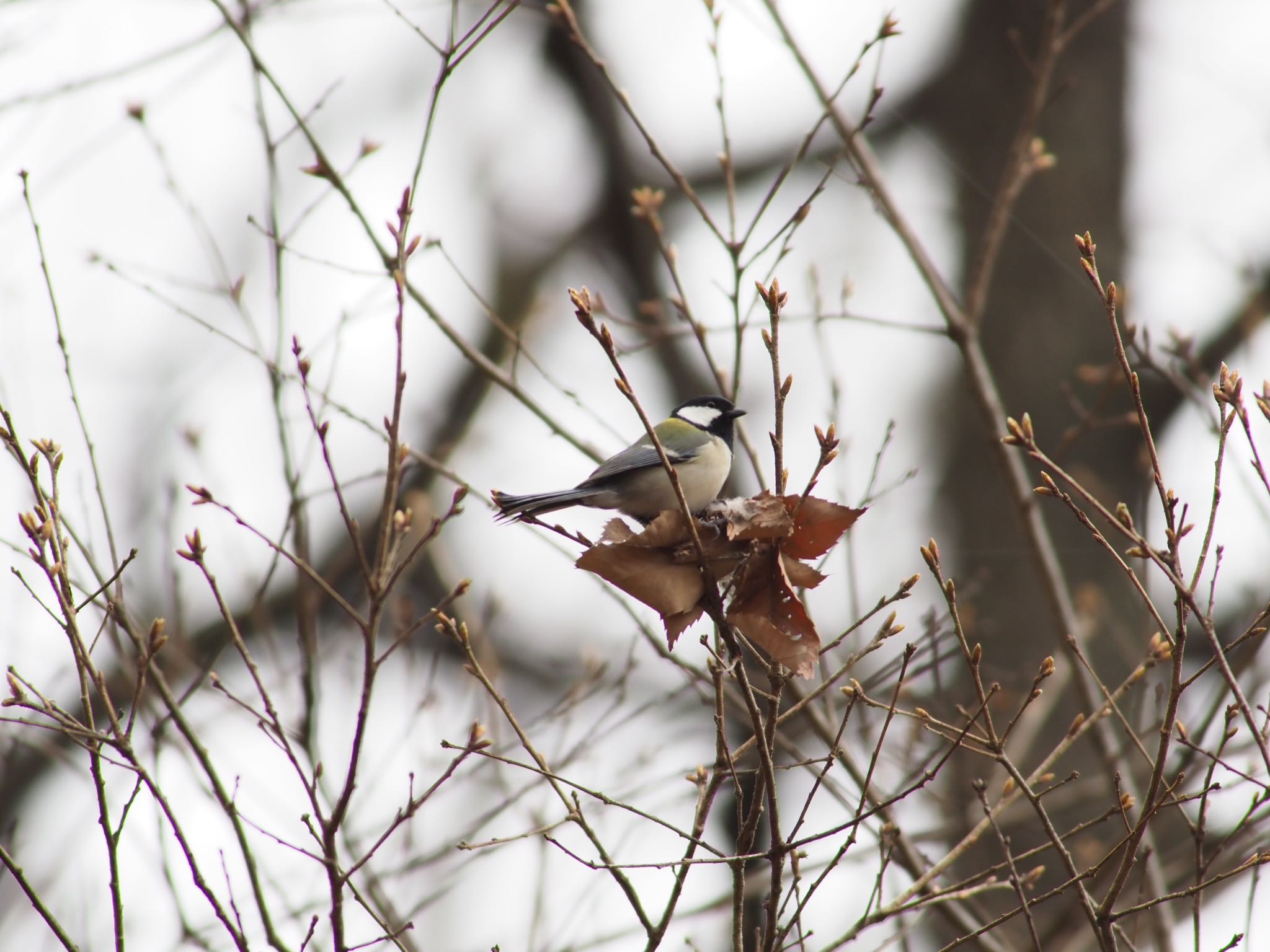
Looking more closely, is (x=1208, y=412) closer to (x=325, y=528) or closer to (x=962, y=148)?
(x=962, y=148)

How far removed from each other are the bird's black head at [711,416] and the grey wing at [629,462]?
16.5 inches

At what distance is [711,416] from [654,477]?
85 centimetres

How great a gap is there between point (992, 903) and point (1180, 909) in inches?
39.3

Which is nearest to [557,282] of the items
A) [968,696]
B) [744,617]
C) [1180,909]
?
[968,696]

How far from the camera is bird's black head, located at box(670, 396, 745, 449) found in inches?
194

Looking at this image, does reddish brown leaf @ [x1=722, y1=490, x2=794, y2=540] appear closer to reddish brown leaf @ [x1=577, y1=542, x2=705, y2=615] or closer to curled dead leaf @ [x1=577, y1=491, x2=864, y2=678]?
curled dead leaf @ [x1=577, y1=491, x2=864, y2=678]

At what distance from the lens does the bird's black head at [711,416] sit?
194 inches

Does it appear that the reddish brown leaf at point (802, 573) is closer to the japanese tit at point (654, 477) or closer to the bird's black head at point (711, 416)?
the japanese tit at point (654, 477)

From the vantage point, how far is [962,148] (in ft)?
24.5

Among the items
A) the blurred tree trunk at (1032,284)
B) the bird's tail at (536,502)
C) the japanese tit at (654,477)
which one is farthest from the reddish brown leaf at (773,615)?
the blurred tree trunk at (1032,284)

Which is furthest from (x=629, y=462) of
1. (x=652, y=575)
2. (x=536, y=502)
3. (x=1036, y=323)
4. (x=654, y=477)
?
(x=1036, y=323)

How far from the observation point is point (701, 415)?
5.29 metres

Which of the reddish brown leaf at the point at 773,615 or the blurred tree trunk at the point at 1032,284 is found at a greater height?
the blurred tree trunk at the point at 1032,284

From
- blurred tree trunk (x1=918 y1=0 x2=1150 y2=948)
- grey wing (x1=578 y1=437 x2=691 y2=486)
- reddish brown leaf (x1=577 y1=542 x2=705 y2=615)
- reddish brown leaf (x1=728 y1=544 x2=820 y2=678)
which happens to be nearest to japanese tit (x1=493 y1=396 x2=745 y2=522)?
grey wing (x1=578 y1=437 x2=691 y2=486)
